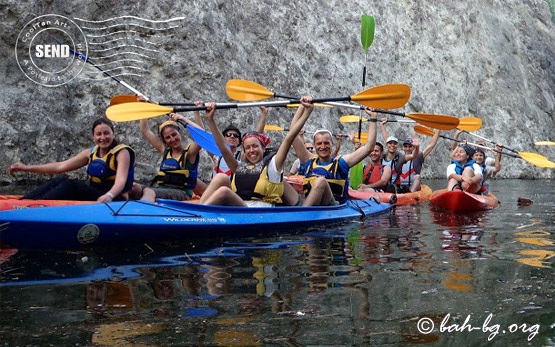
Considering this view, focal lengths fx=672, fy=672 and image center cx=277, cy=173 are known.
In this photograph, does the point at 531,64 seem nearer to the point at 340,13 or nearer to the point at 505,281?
the point at 340,13

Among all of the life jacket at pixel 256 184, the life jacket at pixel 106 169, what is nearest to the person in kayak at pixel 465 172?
the life jacket at pixel 256 184

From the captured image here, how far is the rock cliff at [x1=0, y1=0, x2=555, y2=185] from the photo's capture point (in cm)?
1556

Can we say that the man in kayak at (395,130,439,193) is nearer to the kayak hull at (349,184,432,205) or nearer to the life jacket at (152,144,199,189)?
the kayak hull at (349,184,432,205)

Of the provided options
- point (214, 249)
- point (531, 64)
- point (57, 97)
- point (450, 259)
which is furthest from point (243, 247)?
point (531, 64)

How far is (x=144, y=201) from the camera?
5.99m

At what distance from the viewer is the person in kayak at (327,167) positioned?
761 cm

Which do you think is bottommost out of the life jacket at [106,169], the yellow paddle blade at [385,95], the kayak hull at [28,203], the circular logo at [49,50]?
the kayak hull at [28,203]

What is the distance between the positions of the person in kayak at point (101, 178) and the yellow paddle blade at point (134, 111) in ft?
2.16

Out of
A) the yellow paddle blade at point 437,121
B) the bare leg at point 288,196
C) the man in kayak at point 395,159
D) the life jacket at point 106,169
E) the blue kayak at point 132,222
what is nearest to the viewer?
the blue kayak at point 132,222

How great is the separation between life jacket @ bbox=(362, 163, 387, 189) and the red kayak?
5.36 feet

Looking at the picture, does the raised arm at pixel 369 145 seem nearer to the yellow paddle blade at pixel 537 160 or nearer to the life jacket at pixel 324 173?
the life jacket at pixel 324 173

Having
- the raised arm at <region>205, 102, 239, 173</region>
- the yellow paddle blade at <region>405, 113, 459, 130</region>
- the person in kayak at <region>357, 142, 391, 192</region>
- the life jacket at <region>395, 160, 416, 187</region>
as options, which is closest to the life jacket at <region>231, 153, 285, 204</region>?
the raised arm at <region>205, 102, 239, 173</region>

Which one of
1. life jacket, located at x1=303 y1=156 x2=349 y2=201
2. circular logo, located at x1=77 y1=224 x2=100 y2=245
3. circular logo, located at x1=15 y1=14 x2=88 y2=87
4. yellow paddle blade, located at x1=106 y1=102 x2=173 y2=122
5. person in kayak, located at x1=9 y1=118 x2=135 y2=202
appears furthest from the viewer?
circular logo, located at x1=15 y1=14 x2=88 y2=87

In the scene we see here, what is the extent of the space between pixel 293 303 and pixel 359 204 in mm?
5362
